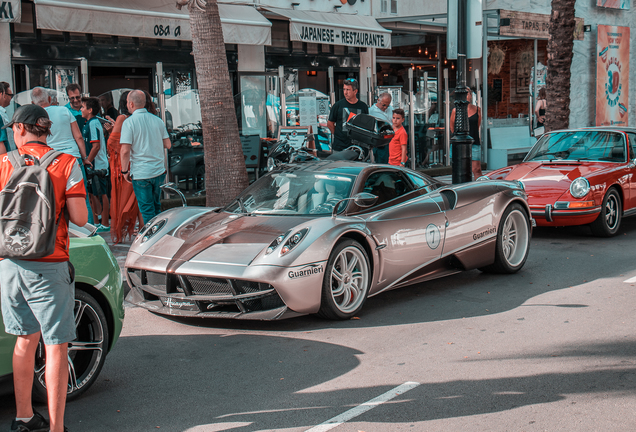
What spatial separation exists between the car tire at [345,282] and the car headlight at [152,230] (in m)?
1.69

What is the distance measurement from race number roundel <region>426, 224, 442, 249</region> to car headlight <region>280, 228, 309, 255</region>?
1.44 metres

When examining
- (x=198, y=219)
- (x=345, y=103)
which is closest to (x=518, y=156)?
(x=345, y=103)

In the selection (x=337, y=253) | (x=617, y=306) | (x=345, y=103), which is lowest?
(x=617, y=306)

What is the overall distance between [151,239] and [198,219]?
537 mm

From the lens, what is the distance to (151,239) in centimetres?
656

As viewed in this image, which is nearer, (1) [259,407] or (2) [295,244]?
(1) [259,407]

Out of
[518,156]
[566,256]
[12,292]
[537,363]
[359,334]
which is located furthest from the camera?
[518,156]

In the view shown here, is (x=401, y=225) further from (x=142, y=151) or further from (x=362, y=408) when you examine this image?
(x=142, y=151)

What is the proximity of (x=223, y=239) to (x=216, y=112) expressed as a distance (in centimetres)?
388

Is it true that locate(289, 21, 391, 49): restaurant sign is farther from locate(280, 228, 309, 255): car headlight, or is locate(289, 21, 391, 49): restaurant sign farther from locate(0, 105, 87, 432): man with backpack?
locate(0, 105, 87, 432): man with backpack

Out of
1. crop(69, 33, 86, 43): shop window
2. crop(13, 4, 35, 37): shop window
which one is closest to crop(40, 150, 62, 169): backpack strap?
crop(13, 4, 35, 37): shop window

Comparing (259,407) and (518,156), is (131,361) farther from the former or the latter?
(518,156)

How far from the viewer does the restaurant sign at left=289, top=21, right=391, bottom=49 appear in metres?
16.9

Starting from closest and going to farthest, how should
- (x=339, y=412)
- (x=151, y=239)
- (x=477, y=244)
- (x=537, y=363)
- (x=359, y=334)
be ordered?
(x=339, y=412) → (x=537, y=363) → (x=359, y=334) → (x=151, y=239) → (x=477, y=244)
